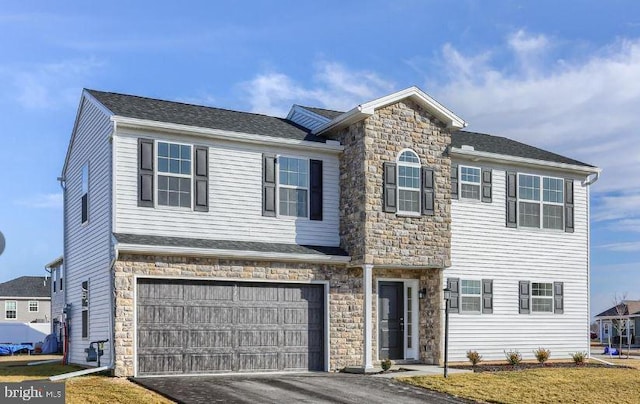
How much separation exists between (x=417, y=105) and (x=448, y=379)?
7.34 metres

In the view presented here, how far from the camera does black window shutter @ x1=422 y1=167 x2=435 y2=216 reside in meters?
20.5

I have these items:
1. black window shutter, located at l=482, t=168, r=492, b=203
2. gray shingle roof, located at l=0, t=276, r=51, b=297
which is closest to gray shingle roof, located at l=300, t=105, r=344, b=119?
black window shutter, located at l=482, t=168, r=492, b=203

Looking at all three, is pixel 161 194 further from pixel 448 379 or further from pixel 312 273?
pixel 448 379

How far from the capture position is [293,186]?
20.0 m

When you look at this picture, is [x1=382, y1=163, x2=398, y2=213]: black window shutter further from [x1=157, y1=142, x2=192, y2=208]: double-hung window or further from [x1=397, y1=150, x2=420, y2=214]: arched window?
[x1=157, y1=142, x2=192, y2=208]: double-hung window

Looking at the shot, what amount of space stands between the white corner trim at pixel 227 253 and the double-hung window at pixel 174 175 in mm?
1408

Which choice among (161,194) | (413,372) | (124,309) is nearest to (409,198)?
(413,372)

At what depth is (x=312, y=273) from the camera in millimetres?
19438

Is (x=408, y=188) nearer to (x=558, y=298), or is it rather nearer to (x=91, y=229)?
(x=558, y=298)

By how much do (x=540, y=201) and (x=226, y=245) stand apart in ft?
35.2

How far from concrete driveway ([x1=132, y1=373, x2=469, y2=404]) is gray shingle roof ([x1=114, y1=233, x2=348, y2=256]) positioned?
300 centimetres

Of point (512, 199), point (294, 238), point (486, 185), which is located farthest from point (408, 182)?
point (512, 199)

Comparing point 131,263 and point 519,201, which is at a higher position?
point 519,201

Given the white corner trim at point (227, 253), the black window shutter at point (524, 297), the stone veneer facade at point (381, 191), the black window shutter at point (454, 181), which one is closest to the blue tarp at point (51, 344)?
the white corner trim at point (227, 253)
